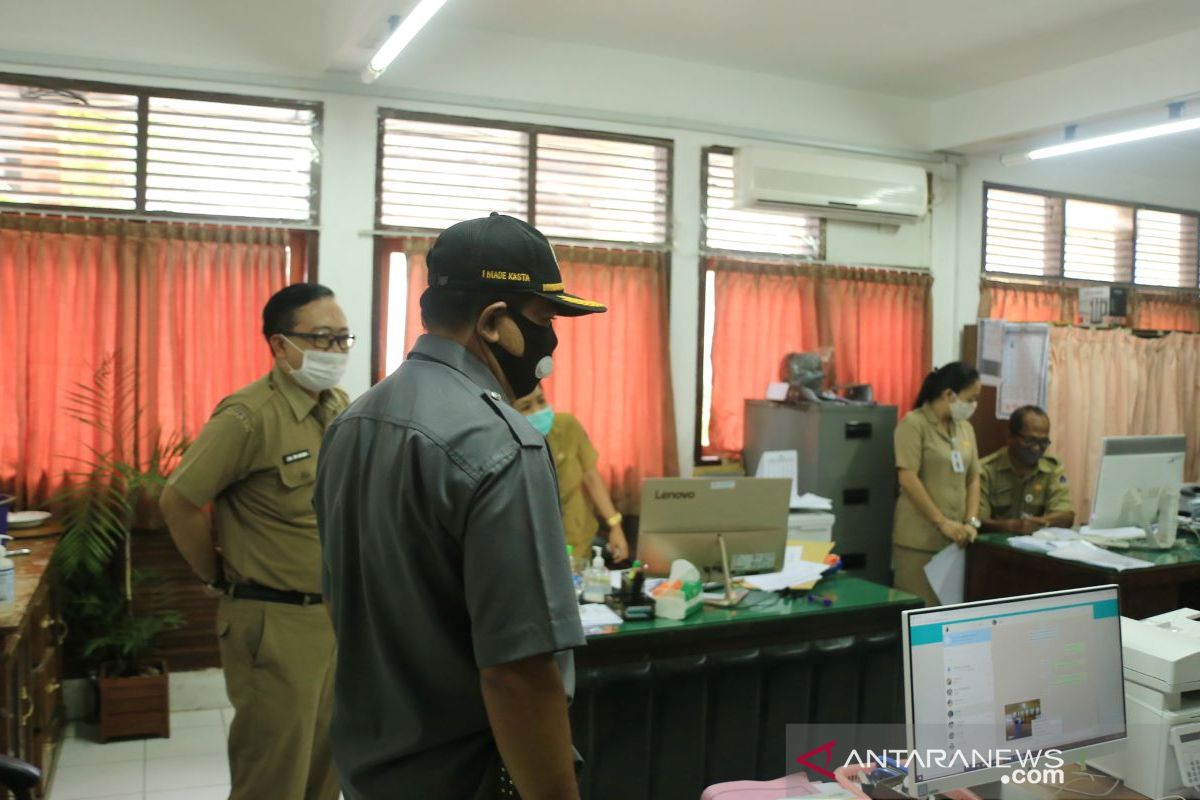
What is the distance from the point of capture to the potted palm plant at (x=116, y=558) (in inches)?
157

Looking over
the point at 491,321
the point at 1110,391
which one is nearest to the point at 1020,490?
the point at 1110,391

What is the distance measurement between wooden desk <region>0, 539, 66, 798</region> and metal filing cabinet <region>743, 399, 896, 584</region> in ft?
11.5

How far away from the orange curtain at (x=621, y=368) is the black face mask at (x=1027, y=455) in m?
1.87

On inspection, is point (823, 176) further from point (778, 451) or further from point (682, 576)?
point (682, 576)

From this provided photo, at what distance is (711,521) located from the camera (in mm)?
3279

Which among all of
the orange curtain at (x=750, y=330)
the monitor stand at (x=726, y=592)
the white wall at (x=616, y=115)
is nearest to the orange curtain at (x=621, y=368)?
the white wall at (x=616, y=115)

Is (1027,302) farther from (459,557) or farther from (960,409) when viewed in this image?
(459,557)

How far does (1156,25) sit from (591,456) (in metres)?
3.42

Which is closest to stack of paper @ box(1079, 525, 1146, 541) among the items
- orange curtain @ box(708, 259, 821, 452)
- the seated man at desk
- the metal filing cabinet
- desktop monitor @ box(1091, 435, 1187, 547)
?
desktop monitor @ box(1091, 435, 1187, 547)

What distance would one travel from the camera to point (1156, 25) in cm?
464

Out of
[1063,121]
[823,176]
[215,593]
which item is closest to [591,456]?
[215,593]

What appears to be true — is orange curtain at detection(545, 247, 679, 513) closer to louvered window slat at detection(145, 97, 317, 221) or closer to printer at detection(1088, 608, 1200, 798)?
louvered window slat at detection(145, 97, 317, 221)

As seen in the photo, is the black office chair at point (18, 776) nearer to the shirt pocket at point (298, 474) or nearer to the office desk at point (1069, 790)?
the shirt pocket at point (298, 474)

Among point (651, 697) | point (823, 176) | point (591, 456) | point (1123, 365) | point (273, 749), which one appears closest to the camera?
point (273, 749)
